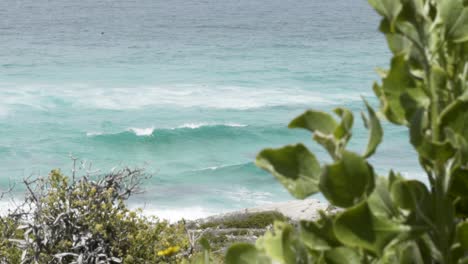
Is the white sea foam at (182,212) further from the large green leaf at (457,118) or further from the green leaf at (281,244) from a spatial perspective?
the large green leaf at (457,118)

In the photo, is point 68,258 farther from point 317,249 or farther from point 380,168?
point 380,168

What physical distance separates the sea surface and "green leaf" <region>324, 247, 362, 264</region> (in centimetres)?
1428

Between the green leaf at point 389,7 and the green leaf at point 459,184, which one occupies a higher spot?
the green leaf at point 389,7

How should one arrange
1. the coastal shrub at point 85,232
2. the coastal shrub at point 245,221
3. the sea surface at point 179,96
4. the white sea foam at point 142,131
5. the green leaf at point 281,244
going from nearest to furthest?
1. the green leaf at point 281,244
2. the coastal shrub at point 85,232
3. the coastal shrub at point 245,221
4. the sea surface at point 179,96
5. the white sea foam at point 142,131

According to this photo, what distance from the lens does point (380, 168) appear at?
34375mm

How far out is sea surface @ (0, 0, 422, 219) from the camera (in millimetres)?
33469

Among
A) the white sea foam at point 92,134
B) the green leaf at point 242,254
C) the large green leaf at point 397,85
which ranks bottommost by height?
the white sea foam at point 92,134

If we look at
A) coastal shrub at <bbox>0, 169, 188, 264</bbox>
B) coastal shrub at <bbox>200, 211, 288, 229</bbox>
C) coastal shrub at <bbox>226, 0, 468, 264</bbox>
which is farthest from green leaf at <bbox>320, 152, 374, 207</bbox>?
coastal shrub at <bbox>200, 211, 288, 229</bbox>

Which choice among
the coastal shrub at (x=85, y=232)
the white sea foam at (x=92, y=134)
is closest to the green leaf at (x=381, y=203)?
the coastal shrub at (x=85, y=232)

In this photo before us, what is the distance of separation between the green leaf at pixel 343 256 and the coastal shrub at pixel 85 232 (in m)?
6.36

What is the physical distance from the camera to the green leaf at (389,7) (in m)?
0.80

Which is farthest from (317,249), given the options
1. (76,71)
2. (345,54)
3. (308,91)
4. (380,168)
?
(345,54)

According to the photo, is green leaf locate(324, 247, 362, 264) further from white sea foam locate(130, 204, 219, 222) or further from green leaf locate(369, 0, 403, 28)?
white sea foam locate(130, 204, 219, 222)

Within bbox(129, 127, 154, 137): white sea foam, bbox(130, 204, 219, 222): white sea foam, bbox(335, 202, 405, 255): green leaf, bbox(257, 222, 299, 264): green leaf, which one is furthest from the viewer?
bbox(129, 127, 154, 137): white sea foam
